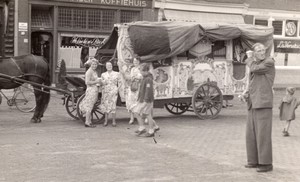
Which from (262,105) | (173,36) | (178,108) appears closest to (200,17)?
(178,108)

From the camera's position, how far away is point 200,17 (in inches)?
923

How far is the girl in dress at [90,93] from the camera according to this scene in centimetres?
1149

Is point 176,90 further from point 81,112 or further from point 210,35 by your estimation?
point 81,112

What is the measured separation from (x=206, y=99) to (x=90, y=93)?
10.9 feet

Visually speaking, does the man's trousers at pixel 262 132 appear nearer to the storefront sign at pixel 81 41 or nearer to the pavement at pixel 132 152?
the pavement at pixel 132 152

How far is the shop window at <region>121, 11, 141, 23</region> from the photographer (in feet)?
70.7

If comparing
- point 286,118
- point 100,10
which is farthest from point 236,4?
point 286,118

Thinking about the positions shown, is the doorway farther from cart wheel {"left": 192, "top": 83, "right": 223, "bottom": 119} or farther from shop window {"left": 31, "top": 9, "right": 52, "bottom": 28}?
cart wheel {"left": 192, "top": 83, "right": 223, "bottom": 119}

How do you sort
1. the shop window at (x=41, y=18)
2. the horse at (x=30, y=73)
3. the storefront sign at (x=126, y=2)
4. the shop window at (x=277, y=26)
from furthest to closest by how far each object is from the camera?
the shop window at (x=277, y=26), the storefront sign at (x=126, y=2), the shop window at (x=41, y=18), the horse at (x=30, y=73)

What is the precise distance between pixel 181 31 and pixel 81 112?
3348 mm

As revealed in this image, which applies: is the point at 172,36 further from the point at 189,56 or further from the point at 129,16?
the point at 129,16

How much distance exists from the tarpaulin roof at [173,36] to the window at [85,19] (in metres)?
8.41

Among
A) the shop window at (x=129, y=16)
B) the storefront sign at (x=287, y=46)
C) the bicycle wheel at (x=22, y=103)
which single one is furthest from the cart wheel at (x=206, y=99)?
the storefront sign at (x=287, y=46)

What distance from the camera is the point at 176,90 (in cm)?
1293
